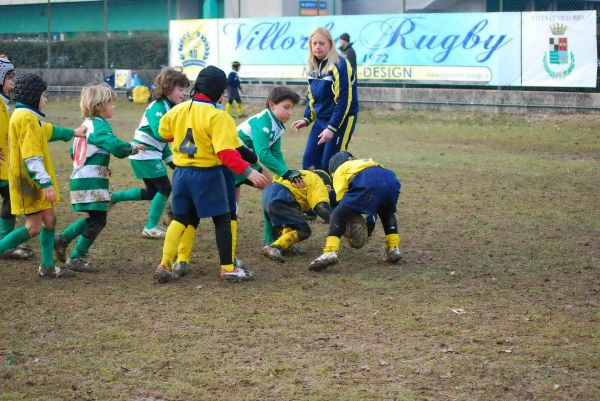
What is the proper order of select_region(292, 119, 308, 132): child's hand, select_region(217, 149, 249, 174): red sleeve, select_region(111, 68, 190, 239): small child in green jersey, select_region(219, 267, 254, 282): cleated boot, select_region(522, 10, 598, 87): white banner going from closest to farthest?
select_region(217, 149, 249, 174): red sleeve
select_region(219, 267, 254, 282): cleated boot
select_region(111, 68, 190, 239): small child in green jersey
select_region(292, 119, 308, 132): child's hand
select_region(522, 10, 598, 87): white banner

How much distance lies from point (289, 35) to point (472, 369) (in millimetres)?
20443

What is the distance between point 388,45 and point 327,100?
1352cm

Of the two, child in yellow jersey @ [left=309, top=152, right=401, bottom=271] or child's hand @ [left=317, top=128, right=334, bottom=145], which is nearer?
child in yellow jersey @ [left=309, top=152, right=401, bottom=271]

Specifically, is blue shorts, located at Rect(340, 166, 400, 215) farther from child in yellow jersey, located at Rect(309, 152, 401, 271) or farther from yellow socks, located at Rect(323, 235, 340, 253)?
yellow socks, located at Rect(323, 235, 340, 253)

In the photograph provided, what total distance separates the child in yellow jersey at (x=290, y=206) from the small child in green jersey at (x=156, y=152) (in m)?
1.15

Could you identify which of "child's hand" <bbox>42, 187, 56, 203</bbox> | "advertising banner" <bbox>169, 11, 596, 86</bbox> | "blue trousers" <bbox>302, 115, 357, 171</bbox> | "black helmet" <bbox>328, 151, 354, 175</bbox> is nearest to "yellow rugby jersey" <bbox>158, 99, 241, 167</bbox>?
"child's hand" <bbox>42, 187, 56, 203</bbox>

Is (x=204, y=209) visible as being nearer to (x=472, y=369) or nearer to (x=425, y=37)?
(x=472, y=369)

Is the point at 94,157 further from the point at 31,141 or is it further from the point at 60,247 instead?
the point at 60,247

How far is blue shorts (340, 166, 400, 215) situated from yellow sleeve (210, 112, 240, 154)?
118cm

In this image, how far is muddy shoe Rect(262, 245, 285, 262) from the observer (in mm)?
7789

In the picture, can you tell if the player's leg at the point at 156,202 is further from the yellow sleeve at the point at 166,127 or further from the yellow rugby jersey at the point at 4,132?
the yellow sleeve at the point at 166,127

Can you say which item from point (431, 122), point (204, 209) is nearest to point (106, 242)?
point (204, 209)

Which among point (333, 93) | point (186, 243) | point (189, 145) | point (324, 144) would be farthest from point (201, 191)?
point (324, 144)

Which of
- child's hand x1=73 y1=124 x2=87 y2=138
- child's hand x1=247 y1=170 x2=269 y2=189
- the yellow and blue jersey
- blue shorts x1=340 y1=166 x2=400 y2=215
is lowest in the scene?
blue shorts x1=340 y1=166 x2=400 y2=215
